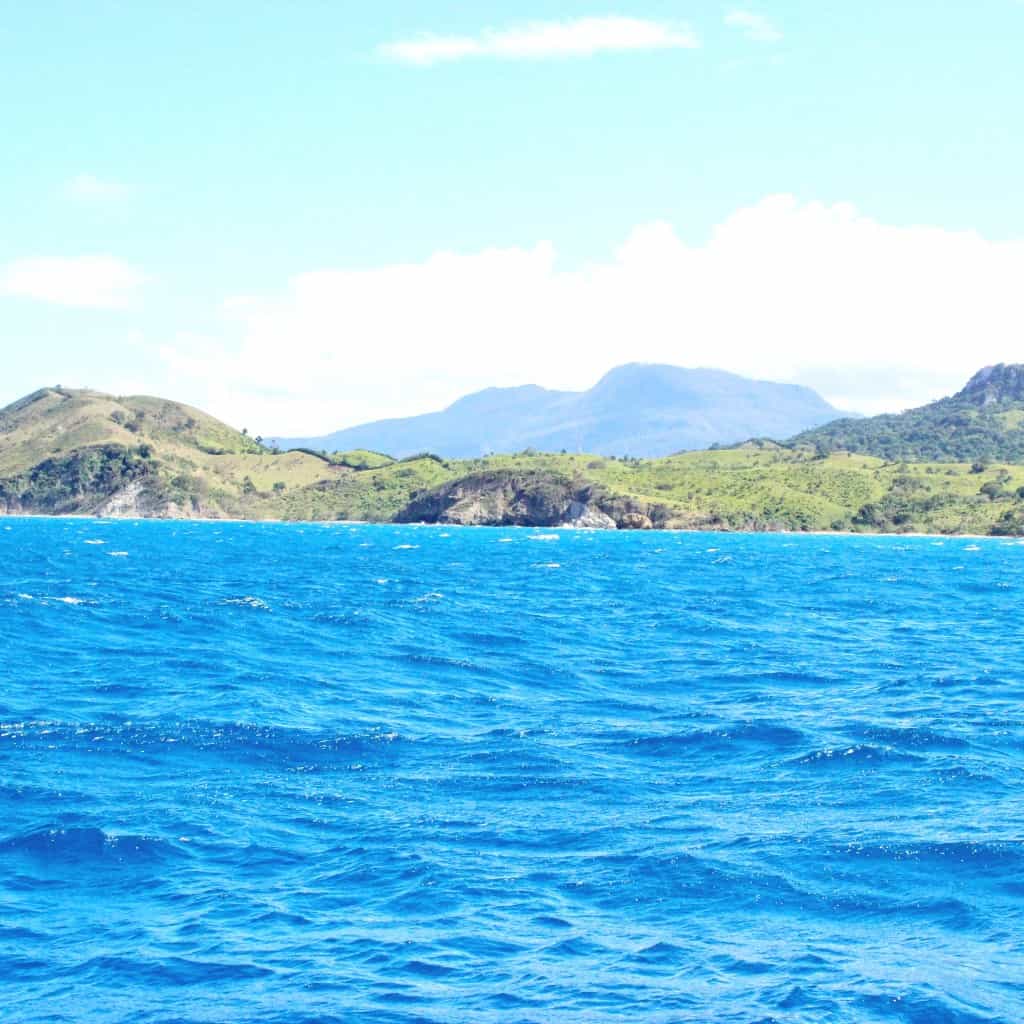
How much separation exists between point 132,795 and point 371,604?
54.3m

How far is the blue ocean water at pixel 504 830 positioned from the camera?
1989 cm

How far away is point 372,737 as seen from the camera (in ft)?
124

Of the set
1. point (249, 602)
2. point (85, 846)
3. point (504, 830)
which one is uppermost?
point (249, 602)

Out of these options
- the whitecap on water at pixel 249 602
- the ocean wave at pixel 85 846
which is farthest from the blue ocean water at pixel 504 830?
the whitecap on water at pixel 249 602

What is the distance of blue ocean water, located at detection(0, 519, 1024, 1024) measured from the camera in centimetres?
1989

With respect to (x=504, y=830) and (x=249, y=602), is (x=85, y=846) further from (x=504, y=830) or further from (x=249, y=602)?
(x=249, y=602)

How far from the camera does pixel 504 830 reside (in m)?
28.2

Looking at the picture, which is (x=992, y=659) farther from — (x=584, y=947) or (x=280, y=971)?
(x=280, y=971)

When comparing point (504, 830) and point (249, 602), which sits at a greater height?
point (249, 602)

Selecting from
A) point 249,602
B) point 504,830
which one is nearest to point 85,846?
point 504,830

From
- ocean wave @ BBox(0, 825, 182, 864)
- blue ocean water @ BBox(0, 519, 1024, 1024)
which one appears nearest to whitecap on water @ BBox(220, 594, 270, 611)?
blue ocean water @ BBox(0, 519, 1024, 1024)

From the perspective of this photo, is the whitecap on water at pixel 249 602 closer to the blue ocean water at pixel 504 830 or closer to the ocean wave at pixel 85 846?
the blue ocean water at pixel 504 830

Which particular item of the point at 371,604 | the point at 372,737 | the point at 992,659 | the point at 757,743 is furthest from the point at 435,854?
the point at 371,604

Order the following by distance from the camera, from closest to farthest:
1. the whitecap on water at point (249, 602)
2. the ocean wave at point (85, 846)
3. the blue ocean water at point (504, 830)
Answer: the blue ocean water at point (504, 830) → the ocean wave at point (85, 846) → the whitecap on water at point (249, 602)
